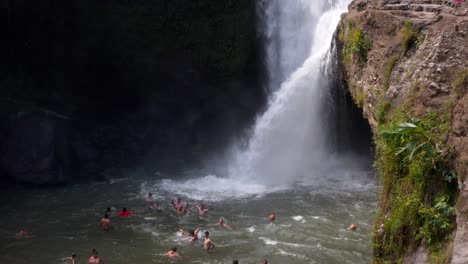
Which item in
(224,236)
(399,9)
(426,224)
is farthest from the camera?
(224,236)

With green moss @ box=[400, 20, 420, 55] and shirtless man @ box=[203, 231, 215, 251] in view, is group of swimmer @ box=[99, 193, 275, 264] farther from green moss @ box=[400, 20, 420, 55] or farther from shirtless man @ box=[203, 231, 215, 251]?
green moss @ box=[400, 20, 420, 55]

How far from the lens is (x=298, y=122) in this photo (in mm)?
19188

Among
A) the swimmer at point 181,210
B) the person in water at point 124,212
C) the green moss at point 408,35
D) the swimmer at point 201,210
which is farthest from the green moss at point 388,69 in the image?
the person in water at point 124,212

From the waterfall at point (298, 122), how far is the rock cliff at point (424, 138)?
22.5 ft

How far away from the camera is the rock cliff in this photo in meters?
5.63

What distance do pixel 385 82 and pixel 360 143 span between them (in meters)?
9.80

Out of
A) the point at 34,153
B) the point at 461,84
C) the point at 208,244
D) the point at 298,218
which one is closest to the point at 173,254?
the point at 208,244

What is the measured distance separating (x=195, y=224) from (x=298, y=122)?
7502 mm

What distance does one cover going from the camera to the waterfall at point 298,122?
18.2 meters

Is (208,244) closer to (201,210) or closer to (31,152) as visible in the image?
(201,210)

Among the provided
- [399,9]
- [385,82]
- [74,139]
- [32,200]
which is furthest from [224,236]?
[74,139]

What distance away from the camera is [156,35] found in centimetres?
2089

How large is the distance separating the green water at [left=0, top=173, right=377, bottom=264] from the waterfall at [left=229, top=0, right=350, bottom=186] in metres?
1.81

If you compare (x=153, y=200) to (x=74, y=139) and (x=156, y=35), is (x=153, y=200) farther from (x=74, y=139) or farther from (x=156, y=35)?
(x=156, y=35)
